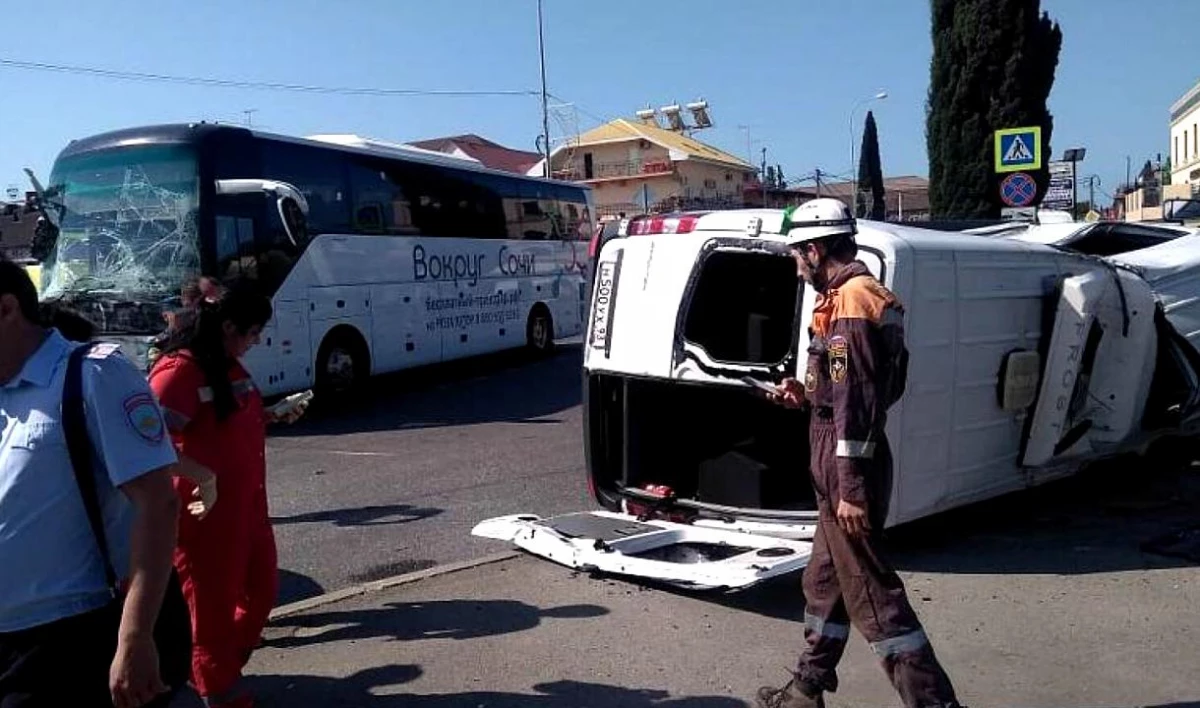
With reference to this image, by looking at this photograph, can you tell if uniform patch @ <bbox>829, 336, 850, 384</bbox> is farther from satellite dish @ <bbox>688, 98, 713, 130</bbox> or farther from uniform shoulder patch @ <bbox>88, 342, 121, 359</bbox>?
satellite dish @ <bbox>688, 98, 713, 130</bbox>

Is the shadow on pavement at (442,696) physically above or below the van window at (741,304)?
below

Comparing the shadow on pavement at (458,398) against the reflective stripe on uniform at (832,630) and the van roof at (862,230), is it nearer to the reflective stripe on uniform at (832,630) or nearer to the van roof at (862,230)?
the van roof at (862,230)

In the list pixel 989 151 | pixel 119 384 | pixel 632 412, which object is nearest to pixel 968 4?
pixel 989 151

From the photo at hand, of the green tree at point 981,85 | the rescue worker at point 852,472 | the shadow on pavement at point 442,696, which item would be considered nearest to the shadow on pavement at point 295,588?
the shadow on pavement at point 442,696

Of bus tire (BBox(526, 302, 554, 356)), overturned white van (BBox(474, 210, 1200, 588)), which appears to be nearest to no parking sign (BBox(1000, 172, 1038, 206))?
bus tire (BBox(526, 302, 554, 356))

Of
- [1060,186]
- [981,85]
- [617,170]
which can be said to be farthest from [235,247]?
[617,170]

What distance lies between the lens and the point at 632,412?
264 inches

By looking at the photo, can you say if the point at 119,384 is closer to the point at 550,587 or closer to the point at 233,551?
the point at 233,551

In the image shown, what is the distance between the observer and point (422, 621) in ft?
17.9

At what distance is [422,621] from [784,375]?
2250 millimetres

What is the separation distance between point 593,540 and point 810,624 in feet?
6.80

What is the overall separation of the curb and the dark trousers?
2743mm

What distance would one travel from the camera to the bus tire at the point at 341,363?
14.1 meters

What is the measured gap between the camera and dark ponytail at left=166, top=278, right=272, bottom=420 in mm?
4094
